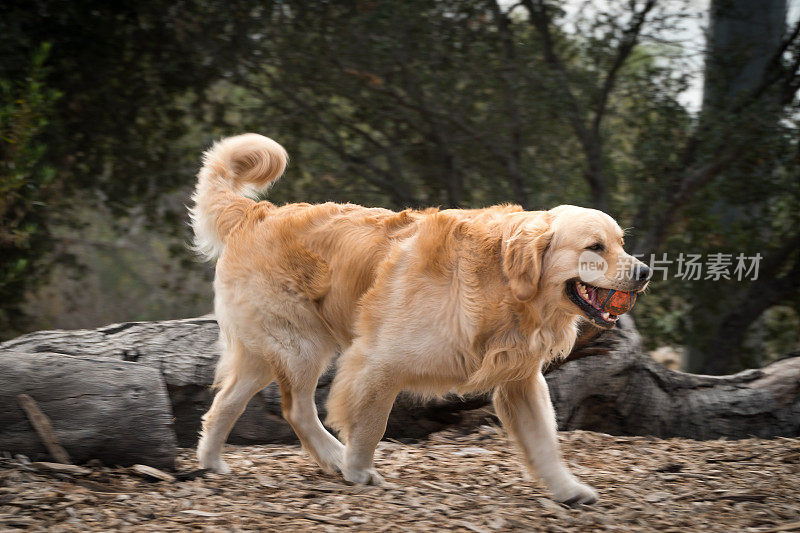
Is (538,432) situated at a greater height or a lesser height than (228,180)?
lesser

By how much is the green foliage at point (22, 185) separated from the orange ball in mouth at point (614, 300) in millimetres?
4916

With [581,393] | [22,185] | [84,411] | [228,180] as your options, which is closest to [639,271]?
[581,393]

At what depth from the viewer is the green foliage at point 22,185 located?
6.29m

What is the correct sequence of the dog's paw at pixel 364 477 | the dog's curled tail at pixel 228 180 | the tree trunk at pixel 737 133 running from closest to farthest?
the dog's paw at pixel 364 477 < the dog's curled tail at pixel 228 180 < the tree trunk at pixel 737 133

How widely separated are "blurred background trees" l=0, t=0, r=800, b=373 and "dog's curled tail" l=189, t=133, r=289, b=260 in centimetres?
294

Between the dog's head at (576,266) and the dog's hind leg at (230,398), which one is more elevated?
the dog's head at (576,266)

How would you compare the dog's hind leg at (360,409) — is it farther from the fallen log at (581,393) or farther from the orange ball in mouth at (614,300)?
the orange ball in mouth at (614,300)

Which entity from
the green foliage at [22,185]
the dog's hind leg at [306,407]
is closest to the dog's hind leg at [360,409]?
the dog's hind leg at [306,407]

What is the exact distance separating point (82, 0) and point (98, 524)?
238 inches

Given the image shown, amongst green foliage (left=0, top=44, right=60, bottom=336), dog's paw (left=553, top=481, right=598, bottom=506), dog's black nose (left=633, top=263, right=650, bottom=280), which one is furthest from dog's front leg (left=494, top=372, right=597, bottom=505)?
green foliage (left=0, top=44, right=60, bottom=336)

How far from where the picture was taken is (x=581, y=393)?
5293mm

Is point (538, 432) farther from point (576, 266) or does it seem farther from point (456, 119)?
point (456, 119)

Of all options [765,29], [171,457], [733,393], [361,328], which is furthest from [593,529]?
[765,29]

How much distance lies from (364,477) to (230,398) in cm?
92
